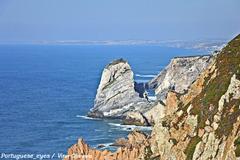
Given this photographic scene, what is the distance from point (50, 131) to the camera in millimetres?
92000

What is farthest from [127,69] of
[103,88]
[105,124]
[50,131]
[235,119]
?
[235,119]

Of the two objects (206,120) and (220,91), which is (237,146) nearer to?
(206,120)

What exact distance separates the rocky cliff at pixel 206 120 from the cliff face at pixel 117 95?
2028 inches

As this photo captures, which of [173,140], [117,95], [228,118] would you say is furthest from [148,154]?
[117,95]

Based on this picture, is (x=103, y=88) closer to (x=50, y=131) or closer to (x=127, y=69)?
(x=127, y=69)

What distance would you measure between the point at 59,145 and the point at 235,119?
1806 inches

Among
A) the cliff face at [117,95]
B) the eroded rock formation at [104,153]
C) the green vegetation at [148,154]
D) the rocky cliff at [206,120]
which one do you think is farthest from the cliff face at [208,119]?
the cliff face at [117,95]

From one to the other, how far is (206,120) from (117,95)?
2681 inches

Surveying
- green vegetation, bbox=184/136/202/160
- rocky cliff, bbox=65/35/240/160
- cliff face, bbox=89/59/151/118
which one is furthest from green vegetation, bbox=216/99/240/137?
cliff face, bbox=89/59/151/118

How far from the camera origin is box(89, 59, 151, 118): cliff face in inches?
4183

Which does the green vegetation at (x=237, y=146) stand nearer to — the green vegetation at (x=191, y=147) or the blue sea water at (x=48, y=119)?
the green vegetation at (x=191, y=147)

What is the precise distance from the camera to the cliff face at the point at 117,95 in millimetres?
106250

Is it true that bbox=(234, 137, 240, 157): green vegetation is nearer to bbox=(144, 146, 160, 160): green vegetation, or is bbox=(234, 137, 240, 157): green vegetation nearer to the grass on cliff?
the grass on cliff

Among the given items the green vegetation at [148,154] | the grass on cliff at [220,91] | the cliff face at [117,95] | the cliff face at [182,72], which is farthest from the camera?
the cliff face at [182,72]
